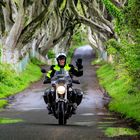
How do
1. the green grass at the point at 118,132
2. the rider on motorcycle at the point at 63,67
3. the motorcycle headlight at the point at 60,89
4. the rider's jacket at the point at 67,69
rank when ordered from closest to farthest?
the green grass at the point at 118,132 → the motorcycle headlight at the point at 60,89 → the rider on motorcycle at the point at 63,67 → the rider's jacket at the point at 67,69

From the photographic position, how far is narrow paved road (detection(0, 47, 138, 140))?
10.5 m

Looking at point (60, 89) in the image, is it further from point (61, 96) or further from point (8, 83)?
point (8, 83)

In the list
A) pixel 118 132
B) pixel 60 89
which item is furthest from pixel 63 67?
pixel 118 132

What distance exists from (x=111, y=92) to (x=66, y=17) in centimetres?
2542

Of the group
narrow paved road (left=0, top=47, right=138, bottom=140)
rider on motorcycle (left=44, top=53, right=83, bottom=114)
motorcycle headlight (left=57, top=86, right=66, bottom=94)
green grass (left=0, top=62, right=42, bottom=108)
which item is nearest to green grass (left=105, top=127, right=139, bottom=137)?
narrow paved road (left=0, top=47, right=138, bottom=140)

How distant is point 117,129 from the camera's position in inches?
461

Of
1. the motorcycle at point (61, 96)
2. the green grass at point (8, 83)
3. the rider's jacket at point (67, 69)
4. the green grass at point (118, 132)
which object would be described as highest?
the green grass at point (8, 83)

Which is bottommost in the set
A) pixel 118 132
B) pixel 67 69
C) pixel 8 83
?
pixel 118 132

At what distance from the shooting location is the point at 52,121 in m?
14.6

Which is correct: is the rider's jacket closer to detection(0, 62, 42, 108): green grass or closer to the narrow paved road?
the narrow paved road

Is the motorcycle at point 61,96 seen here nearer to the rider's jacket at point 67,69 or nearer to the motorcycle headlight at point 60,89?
the motorcycle headlight at point 60,89

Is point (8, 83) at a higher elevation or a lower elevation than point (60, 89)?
higher

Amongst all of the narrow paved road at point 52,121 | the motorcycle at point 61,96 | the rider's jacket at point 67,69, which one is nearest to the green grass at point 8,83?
the narrow paved road at point 52,121

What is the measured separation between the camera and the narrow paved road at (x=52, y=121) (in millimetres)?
10547
